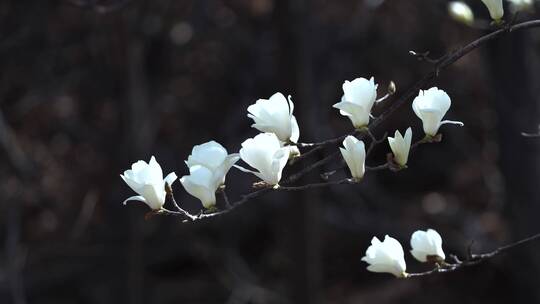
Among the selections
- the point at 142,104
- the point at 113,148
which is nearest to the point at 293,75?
the point at 142,104

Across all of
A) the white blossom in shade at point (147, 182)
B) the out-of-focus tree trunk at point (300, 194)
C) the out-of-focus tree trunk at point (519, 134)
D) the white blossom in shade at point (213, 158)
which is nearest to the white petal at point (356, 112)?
the white blossom in shade at point (213, 158)

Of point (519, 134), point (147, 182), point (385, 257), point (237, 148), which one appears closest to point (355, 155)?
point (385, 257)

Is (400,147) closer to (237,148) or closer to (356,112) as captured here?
(356,112)

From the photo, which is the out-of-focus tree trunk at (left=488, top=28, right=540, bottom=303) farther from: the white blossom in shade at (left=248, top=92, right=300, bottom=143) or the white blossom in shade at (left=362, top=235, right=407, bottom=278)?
the white blossom in shade at (left=248, top=92, right=300, bottom=143)

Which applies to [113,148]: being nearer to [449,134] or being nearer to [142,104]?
[142,104]

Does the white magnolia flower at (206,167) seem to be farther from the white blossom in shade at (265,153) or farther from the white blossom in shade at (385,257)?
the white blossom in shade at (385,257)

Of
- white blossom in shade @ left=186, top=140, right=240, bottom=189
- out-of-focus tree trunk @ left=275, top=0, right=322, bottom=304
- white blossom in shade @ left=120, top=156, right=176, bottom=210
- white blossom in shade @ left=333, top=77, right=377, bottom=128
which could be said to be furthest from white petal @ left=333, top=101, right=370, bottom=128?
out-of-focus tree trunk @ left=275, top=0, right=322, bottom=304
